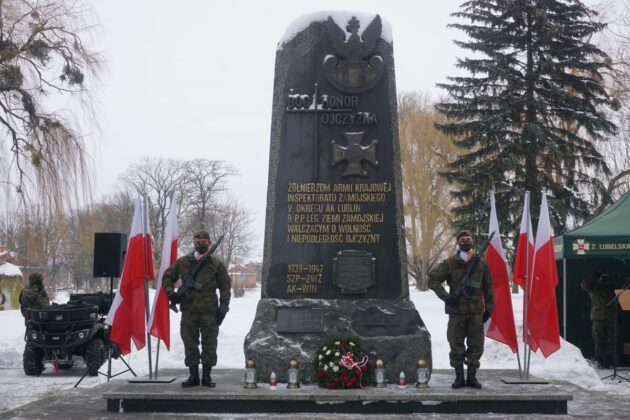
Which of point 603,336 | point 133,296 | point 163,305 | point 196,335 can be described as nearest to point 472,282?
point 196,335

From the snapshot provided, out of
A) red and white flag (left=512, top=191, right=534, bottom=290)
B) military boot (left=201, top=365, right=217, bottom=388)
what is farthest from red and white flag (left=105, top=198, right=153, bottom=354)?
red and white flag (left=512, top=191, right=534, bottom=290)

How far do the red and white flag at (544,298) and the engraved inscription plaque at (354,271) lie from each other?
205 centimetres

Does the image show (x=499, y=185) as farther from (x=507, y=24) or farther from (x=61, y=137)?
(x=61, y=137)

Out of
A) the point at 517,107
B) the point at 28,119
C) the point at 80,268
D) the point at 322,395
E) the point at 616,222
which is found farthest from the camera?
the point at 80,268

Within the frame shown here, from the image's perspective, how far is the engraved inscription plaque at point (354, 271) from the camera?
8.98 m

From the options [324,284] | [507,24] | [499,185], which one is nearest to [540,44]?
[507,24]

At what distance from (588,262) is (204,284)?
942cm

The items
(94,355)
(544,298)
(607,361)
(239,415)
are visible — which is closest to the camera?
(239,415)

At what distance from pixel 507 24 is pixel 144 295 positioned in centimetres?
1653

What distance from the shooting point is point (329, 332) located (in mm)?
8805

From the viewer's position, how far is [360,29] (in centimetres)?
945

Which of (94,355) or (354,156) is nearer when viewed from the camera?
(354,156)

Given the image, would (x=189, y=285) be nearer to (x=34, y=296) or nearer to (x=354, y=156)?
(x=354, y=156)

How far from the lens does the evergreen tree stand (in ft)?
71.0
